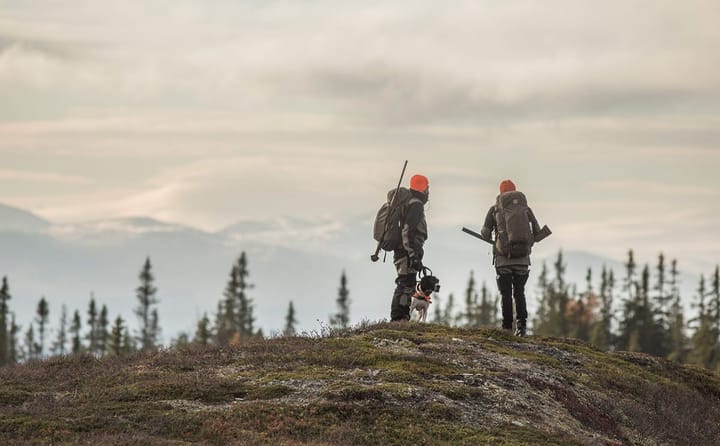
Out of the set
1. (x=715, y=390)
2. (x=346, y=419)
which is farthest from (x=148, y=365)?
(x=715, y=390)

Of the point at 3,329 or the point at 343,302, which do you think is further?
the point at 343,302

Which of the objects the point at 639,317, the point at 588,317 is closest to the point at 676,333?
the point at 639,317

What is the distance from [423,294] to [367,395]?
9.27 metres

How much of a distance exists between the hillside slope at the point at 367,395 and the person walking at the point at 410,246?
1.58 metres

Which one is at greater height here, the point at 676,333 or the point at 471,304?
the point at 471,304

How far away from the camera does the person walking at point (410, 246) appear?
29562 millimetres

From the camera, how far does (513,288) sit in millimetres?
29719

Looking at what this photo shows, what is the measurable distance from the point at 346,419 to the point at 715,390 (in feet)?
46.7

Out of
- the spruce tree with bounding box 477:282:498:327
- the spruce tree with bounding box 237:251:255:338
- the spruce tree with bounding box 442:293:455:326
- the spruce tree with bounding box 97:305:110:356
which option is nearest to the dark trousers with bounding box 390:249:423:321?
the spruce tree with bounding box 237:251:255:338

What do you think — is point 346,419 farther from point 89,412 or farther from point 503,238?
point 503,238

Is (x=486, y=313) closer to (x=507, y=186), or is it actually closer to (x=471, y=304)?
(x=471, y=304)

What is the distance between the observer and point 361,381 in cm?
2253

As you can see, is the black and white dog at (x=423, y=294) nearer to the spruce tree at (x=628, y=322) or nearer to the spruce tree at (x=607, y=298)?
the spruce tree at (x=628, y=322)

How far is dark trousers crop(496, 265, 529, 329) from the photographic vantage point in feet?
96.2
